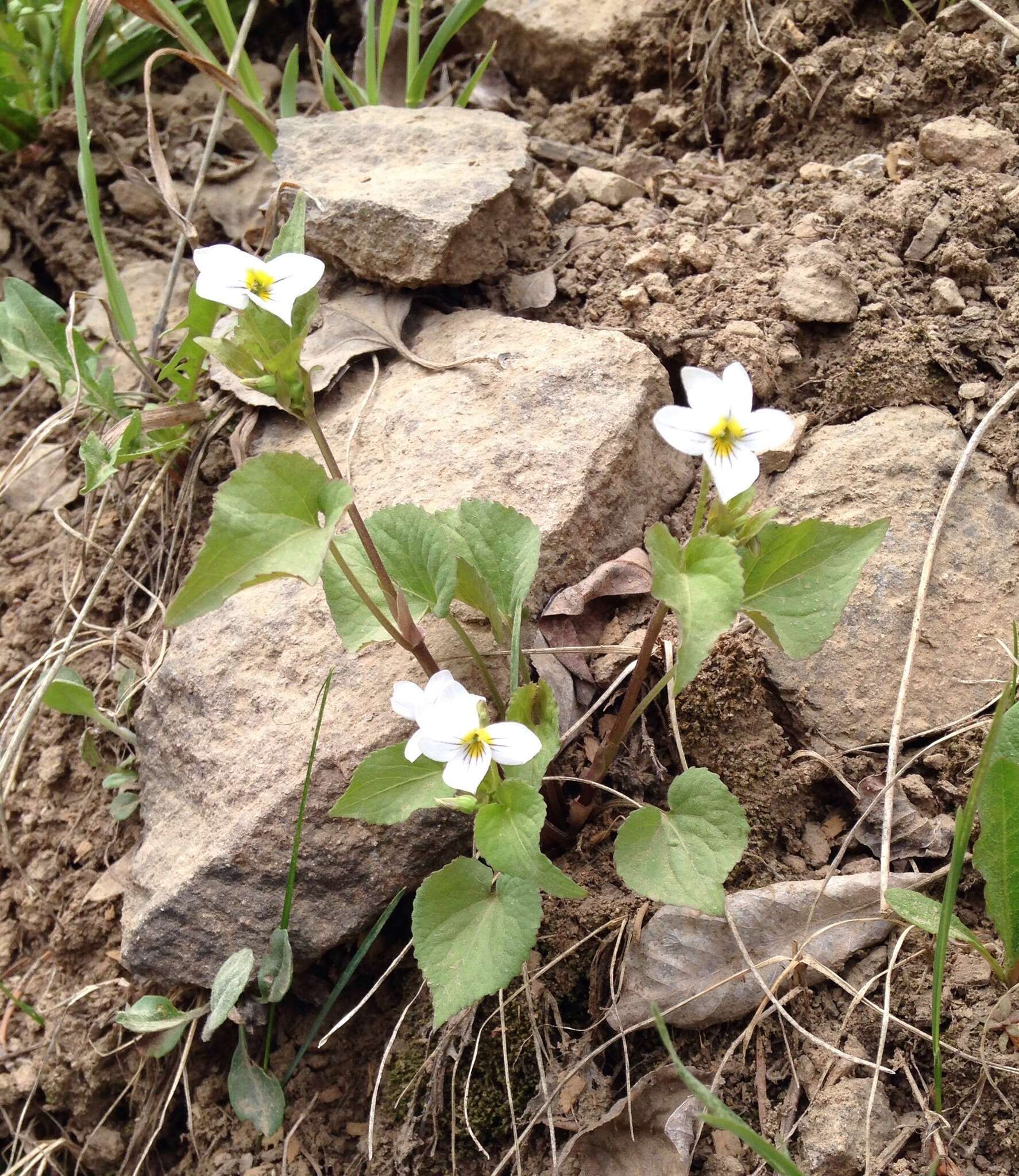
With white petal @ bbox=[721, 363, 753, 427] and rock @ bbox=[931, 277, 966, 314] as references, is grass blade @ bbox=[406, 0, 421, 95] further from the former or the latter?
white petal @ bbox=[721, 363, 753, 427]

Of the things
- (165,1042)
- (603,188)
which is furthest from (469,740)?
(603,188)

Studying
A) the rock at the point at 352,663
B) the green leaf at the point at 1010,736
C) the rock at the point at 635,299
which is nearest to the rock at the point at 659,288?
the rock at the point at 635,299

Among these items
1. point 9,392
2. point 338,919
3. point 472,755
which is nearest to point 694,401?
point 472,755

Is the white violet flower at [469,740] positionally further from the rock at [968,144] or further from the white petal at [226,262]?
the rock at [968,144]

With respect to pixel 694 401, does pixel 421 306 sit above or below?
below

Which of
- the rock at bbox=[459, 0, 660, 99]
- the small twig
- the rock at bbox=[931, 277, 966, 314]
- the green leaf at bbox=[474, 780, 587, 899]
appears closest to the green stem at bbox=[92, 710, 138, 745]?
the green leaf at bbox=[474, 780, 587, 899]

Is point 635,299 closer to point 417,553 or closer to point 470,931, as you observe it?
point 417,553

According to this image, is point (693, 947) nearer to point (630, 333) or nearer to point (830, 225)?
point (630, 333)
